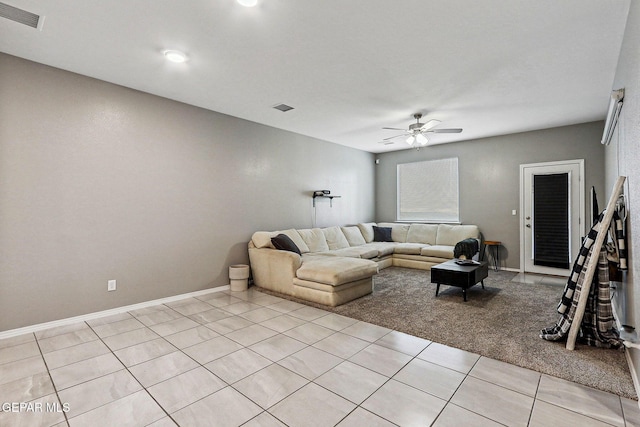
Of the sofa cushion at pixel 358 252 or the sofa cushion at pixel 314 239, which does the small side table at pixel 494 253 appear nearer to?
the sofa cushion at pixel 358 252

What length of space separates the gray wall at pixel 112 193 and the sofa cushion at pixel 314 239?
0.66 m

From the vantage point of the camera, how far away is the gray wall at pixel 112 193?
3195 millimetres

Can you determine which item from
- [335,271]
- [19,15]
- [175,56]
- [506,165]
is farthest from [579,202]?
[19,15]

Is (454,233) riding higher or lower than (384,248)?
higher

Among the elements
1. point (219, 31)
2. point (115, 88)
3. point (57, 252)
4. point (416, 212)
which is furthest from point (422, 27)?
point (416, 212)

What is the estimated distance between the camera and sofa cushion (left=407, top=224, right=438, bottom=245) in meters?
7.04

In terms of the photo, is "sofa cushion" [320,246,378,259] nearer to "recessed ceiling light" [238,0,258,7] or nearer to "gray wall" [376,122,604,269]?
"gray wall" [376,122,604,269]

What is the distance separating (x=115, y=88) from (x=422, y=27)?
12.0ft

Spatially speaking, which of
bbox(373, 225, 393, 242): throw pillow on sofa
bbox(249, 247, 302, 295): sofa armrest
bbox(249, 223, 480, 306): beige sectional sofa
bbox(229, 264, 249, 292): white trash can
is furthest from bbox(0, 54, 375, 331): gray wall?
bbox(373, 225, 393, 242): throw pillow on sofa

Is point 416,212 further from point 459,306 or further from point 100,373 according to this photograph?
point 100,373

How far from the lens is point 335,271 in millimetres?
4051

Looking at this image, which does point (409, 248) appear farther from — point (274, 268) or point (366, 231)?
point (274, 268)

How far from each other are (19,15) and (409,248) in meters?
6.42

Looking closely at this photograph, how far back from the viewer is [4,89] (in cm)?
311
